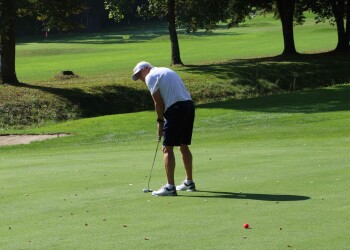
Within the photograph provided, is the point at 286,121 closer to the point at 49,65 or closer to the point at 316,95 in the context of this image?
the point at 316,95

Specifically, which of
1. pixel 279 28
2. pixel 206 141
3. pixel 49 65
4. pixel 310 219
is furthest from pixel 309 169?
pixel 279 28

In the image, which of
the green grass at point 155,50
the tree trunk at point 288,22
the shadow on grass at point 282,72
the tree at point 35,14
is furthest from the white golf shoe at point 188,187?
the tree trunk at point 288,22

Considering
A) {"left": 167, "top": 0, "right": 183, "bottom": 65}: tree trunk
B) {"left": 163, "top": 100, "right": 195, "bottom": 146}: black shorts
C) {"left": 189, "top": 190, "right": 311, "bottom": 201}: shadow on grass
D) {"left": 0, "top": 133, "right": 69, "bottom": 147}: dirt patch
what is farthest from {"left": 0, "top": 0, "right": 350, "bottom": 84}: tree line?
{"left": 189, "top": 190, "right": 311, "bottom": 201}: shadow on grass

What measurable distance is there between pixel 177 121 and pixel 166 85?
535 millimetres

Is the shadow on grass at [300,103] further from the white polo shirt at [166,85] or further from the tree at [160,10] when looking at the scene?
the white polo shirt at [166,85]

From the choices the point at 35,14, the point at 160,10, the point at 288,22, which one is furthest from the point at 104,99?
the point at 288,22

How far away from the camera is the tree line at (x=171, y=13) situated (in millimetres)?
38250

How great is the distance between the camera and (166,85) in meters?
12.2

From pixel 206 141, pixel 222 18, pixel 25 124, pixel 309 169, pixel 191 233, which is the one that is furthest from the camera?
pixel 222 18

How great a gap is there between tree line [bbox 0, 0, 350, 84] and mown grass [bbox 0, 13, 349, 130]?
5.58 ft

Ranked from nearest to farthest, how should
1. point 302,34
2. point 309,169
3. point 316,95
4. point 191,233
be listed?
1. point 191,233
2. point 309,169
3. point 316,95
4. point 302,34

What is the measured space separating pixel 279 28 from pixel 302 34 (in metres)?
11.6

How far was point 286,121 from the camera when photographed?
2984 centimetres

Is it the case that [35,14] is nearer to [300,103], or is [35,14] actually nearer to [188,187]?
[300,103]
